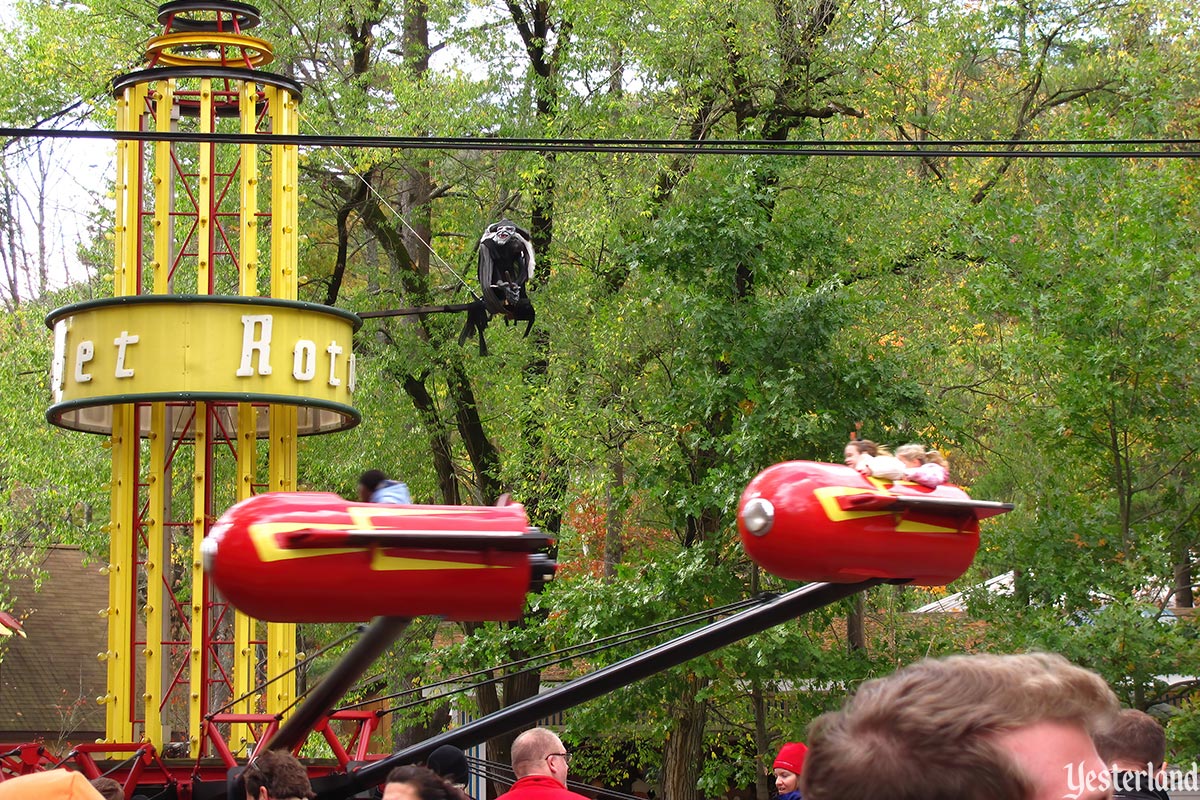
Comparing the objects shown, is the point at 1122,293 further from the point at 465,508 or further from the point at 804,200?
the point at 465,508

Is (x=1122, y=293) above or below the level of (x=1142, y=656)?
above

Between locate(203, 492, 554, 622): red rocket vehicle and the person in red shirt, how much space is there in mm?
1773

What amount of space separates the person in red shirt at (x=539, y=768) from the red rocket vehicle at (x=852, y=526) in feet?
5.08

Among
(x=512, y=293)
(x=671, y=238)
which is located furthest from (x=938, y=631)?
(x=512, y=293)

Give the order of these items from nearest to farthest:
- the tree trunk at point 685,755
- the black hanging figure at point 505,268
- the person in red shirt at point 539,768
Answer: the person in red shirt at point 539,768 < the black hanging figure at point 505,268 < the tree trunk at point 685,755

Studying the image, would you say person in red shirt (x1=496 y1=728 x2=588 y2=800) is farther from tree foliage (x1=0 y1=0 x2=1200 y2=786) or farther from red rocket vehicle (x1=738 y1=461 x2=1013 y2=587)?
tree foliage (x1=0 y1=0 x2=1200 y2=786)

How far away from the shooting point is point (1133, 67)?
55.4ft

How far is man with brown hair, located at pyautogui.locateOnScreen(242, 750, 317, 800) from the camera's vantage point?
19.4 feet

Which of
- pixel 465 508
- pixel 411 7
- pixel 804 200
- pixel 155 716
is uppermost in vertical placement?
pixel 411 7

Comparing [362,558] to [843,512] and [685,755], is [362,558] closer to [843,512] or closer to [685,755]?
[843,512]

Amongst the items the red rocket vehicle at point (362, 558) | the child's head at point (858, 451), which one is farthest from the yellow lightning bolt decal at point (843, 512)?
the red rocket vehicle at point (362, 558)

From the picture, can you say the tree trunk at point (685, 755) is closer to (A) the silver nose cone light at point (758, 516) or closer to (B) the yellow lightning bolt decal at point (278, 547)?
(A) the silver nose cone light at point (758, 516)

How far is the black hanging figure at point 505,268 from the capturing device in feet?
43.8

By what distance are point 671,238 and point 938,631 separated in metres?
5.88
